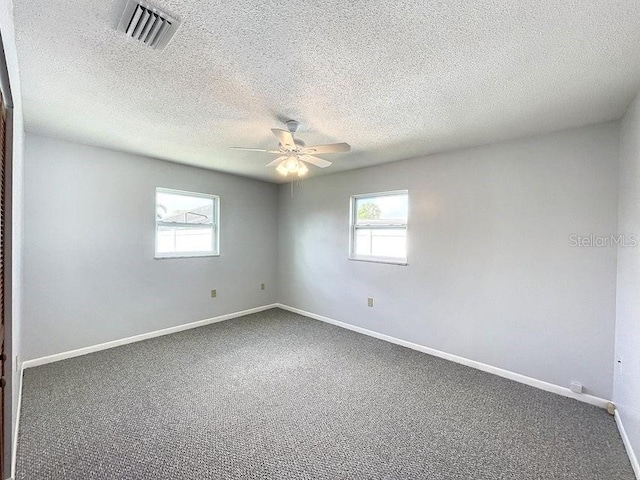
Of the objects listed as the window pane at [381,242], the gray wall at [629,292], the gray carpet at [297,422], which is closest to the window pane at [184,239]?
the gray carpet at [297,422]

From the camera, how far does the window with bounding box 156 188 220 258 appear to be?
153 inches

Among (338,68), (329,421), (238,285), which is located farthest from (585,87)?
(238,285)

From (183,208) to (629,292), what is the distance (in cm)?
477

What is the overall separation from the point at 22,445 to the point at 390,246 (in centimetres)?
374

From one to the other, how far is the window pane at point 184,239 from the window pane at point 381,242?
7.64ft

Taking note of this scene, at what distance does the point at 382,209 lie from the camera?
3961 mm

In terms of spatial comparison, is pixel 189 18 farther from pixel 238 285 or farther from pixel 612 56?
pixel 238 285

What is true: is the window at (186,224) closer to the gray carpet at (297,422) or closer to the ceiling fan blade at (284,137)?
the gray carpet at (297,422)

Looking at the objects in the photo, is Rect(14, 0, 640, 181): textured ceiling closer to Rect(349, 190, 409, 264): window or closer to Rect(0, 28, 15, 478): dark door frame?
Rect(0, 28, 15, 478): dark door frame

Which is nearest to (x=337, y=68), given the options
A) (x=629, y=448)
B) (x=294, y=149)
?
(x=294, y=149)

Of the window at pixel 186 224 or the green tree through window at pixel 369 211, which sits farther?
the green tree through window at pixel 369 211

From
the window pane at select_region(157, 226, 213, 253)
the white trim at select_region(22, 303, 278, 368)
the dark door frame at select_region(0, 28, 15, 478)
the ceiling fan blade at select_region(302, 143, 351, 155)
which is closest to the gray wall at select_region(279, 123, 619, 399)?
the ceiling fan blade at select_region(302, 143, 351, 155)

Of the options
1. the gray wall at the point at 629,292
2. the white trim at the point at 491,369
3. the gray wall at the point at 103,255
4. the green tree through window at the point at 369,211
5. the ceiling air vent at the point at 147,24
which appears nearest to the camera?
the ceiling air vent at the point at 147,24

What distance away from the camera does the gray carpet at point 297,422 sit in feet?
5.55
